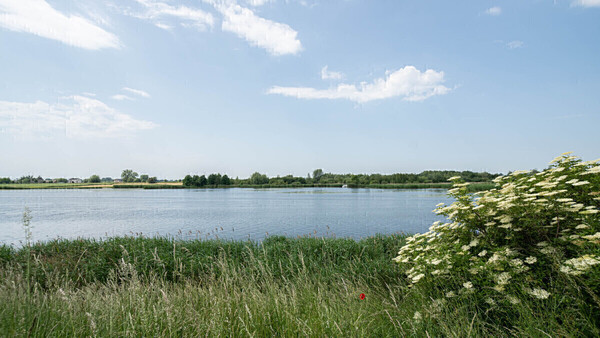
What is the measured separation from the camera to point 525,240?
3592 mm

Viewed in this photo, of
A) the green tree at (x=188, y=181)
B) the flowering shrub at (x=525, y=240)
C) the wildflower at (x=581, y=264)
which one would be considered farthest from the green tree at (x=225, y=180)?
the wildflower at (x=581, y=264)

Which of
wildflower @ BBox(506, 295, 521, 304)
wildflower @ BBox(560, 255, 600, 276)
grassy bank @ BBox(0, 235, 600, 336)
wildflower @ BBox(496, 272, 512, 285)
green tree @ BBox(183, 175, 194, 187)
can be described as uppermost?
green tree @ BBox(183, 175, 194, 187)

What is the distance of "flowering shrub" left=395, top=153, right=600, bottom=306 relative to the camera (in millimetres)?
2986

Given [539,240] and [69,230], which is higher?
[539,240]

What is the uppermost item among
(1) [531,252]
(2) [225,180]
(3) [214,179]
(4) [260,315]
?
(3) [214,179]

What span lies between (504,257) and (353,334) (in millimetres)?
1769

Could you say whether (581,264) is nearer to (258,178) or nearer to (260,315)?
(260,315)

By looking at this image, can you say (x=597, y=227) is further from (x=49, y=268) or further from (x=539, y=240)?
(x=49, y=268)

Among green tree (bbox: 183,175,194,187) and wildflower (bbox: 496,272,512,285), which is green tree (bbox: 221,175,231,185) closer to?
green tree (bbox: 183,175,194,187)

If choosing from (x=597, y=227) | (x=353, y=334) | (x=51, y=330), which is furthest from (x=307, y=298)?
(x=597, y=227)

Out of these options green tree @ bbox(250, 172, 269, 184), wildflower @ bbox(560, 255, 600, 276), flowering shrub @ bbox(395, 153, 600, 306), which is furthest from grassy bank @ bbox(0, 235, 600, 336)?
green tree @ bbox(250, 172, 269, 184)

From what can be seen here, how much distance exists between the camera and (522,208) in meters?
3.29

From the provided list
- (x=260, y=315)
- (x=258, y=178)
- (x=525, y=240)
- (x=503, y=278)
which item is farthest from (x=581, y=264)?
(x=258, y=178)

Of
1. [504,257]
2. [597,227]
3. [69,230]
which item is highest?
[597,227]
